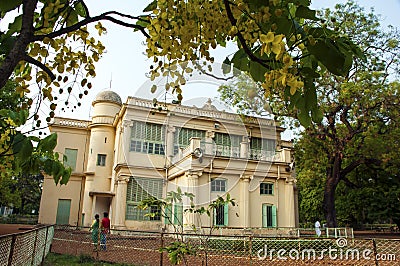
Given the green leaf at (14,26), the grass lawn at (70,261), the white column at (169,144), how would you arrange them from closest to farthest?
the green leaf at (14,26) < the grass lawn at (70,261) < the white column at (169,144)

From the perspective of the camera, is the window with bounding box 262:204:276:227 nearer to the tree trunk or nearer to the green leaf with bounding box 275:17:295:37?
the tree trunk

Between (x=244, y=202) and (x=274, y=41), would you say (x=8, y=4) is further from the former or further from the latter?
(x=244, y=202)

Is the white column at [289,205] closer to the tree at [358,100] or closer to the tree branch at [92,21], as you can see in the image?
the tree at [358,100]

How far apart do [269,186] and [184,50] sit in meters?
16.1

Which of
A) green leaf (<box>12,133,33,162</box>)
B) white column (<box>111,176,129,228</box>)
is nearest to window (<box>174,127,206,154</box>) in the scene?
white column (<box>111,176,129,228</box>)

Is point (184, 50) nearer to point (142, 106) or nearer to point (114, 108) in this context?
point (142, 106)

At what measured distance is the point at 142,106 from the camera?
59.4 feet

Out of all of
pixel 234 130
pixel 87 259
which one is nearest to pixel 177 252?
pixel 87 259

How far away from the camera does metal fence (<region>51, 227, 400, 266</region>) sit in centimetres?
607

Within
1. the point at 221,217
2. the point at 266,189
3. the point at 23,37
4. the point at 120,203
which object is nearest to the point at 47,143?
the point at 23,37

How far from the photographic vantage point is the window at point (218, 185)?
613 inches

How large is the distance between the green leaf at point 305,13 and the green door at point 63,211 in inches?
800

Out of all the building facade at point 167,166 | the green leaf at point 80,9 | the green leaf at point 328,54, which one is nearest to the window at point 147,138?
the building facade at point 167,166

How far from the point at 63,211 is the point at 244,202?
428 inches
